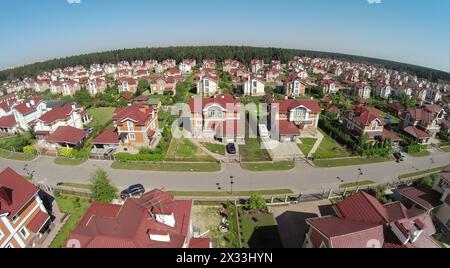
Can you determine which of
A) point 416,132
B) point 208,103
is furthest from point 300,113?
point 416,132

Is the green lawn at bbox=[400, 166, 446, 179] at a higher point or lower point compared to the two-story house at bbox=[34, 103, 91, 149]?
lower

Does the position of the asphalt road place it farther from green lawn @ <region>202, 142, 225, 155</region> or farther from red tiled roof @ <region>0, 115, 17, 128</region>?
red tiled roof @ <region>0, 115, 17, 128</region>

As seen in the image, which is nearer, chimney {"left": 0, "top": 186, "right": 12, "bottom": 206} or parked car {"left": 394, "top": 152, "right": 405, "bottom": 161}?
chimney {"left": 0, "top": 186, "right": 12, "bottom": 206}

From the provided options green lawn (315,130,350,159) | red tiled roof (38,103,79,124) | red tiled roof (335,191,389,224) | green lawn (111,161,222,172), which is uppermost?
red tiled roof (38,103,79,124)

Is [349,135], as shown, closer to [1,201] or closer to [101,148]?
[101,148]

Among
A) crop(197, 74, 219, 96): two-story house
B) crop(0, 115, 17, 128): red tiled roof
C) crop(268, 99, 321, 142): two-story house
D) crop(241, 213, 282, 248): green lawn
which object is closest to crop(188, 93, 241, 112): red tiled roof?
crop(268, 99, 321, 142): two-story house

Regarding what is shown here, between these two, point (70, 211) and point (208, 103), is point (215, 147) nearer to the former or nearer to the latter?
point (208, 103)
